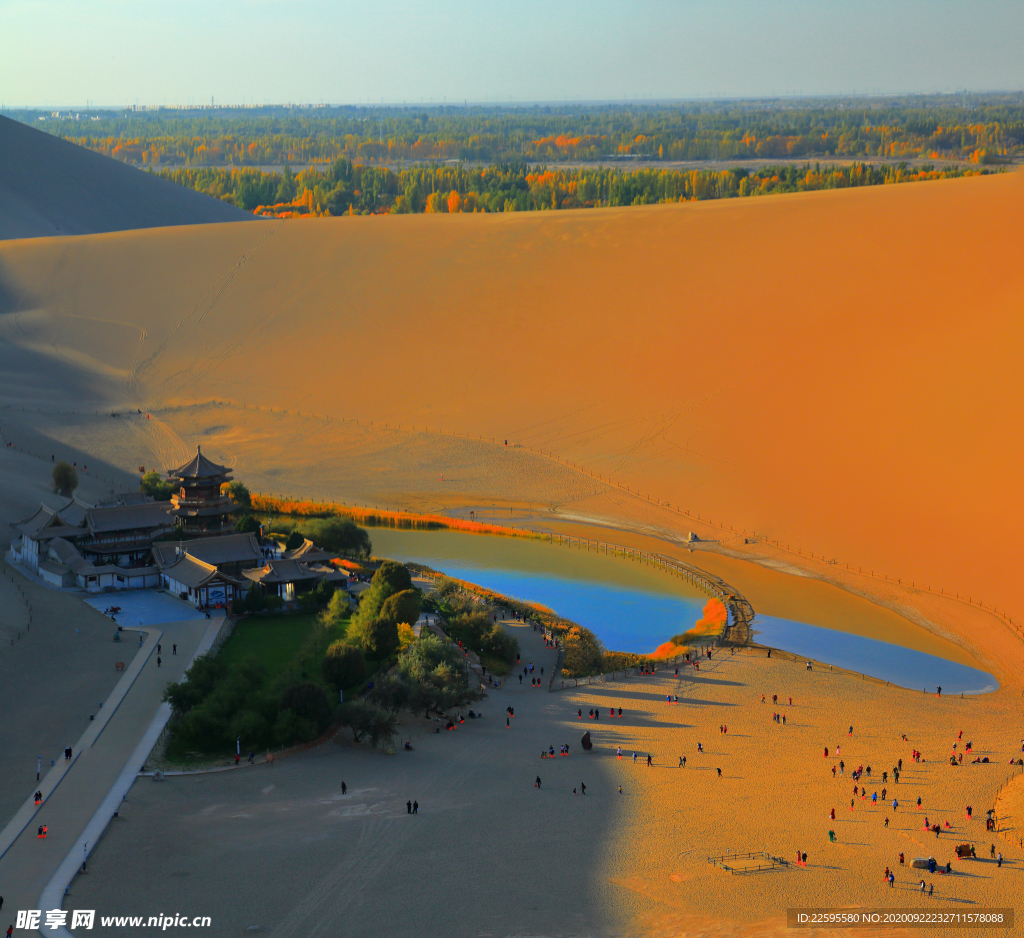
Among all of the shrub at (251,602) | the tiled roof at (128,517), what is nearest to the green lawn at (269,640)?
the shrub at (251,602)

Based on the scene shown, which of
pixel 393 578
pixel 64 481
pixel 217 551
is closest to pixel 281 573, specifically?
pixel 217 551

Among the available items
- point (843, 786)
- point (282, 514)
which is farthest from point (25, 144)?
point (843, 786)

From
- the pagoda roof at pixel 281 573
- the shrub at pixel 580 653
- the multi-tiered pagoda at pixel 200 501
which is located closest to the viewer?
the shrub at pixel 580 653

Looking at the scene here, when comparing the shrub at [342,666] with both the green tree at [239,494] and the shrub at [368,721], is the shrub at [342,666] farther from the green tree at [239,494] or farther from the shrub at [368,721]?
the green tree at [239,494]

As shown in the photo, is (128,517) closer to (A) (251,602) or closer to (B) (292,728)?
(A) (251,602)

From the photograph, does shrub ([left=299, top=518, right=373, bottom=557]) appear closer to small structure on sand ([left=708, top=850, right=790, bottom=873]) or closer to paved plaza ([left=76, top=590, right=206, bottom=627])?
paved plaza ([left=76, top=590, right=206, bottom=627])
